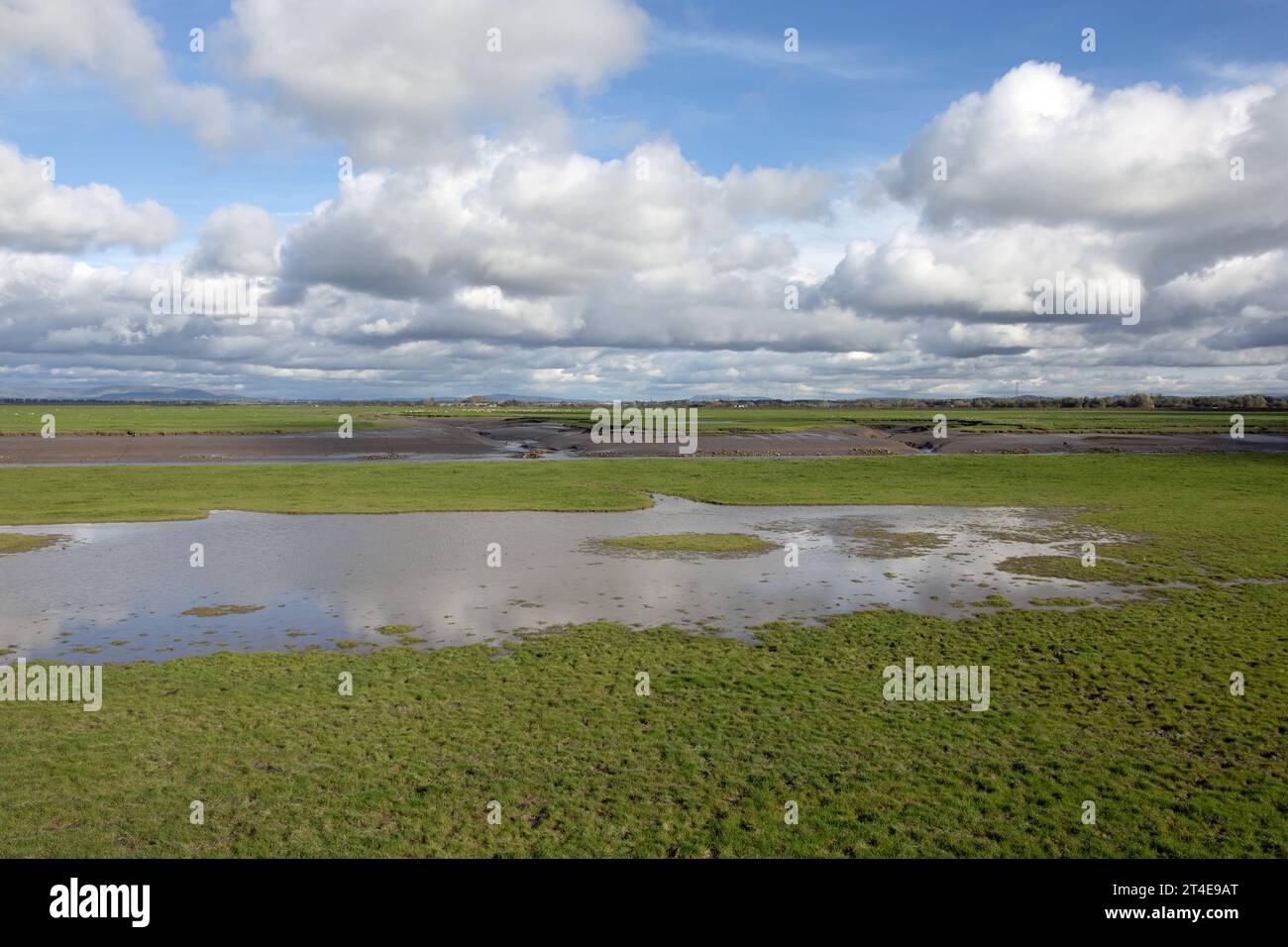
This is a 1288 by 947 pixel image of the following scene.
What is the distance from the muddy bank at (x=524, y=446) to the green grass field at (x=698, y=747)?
77215mm

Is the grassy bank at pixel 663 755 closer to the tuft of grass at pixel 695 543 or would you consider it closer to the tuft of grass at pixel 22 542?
the tuft of grass at pixel 695 543

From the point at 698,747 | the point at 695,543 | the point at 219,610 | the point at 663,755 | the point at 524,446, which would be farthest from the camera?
the point at 524,446

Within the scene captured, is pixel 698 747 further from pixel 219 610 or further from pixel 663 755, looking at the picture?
pixel 219 610

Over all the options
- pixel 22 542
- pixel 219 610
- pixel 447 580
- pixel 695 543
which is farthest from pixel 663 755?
pixel 22 542

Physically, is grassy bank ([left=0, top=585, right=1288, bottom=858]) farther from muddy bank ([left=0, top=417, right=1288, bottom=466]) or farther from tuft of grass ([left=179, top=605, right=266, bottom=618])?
muddy bank ([left=0, top=417, right=1288, bottom=466])

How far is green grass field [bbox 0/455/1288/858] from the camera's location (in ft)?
38.2

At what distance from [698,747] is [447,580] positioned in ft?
58.8

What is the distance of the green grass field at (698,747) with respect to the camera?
38.2ft

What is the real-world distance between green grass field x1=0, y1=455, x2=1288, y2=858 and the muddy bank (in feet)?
253

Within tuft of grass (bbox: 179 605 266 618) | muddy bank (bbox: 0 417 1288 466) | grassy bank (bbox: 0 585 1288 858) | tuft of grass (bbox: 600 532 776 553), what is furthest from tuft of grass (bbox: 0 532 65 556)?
muddy bank (bbox: 0 417 1288 466)

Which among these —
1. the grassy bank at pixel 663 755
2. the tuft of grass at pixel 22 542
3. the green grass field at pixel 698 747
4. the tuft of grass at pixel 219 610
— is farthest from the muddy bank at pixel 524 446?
the grassy bank at pixel 663 755

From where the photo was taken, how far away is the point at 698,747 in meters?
14.8
